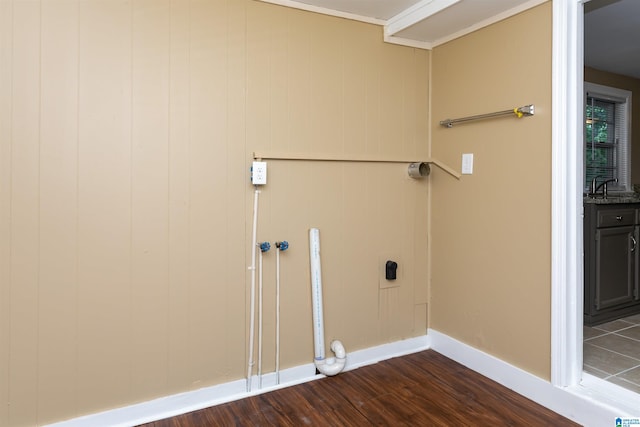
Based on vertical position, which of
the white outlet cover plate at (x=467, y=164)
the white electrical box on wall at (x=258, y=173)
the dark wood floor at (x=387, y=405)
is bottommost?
the dark wood floor at (x=387, y=405)

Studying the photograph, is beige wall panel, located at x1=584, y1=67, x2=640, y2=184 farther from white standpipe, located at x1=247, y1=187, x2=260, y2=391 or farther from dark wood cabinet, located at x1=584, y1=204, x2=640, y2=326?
white standpipe, located at x1=247, y1=187, x2=260, y2=391

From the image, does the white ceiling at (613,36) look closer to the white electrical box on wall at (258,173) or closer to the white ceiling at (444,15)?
the white ceiling at (444,15)

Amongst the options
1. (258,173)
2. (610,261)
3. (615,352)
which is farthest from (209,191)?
(610,261)

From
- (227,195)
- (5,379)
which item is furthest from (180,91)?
(5,379)

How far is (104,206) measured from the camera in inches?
78.9

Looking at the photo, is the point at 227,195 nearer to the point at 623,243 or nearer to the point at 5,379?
the point at 5,379

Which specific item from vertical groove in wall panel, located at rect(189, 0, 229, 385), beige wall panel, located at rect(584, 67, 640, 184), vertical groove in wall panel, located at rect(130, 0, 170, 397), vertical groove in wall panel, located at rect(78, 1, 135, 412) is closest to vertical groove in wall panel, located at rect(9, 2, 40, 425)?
vertical groove in wall panel, located at rect(78, 1, 135, 412)

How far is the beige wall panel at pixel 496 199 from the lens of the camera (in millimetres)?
2234

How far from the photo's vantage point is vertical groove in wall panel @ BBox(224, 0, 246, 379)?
2.26 metres

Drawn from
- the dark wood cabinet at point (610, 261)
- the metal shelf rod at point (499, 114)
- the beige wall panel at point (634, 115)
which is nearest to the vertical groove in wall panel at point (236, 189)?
the metal shelf rod at point (499, 114)

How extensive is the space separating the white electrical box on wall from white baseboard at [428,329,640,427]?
169cm

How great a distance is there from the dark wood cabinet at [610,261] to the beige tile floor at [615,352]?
0.12 meters

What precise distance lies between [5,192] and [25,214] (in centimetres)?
12

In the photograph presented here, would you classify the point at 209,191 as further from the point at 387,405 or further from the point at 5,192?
the point at 387,405
